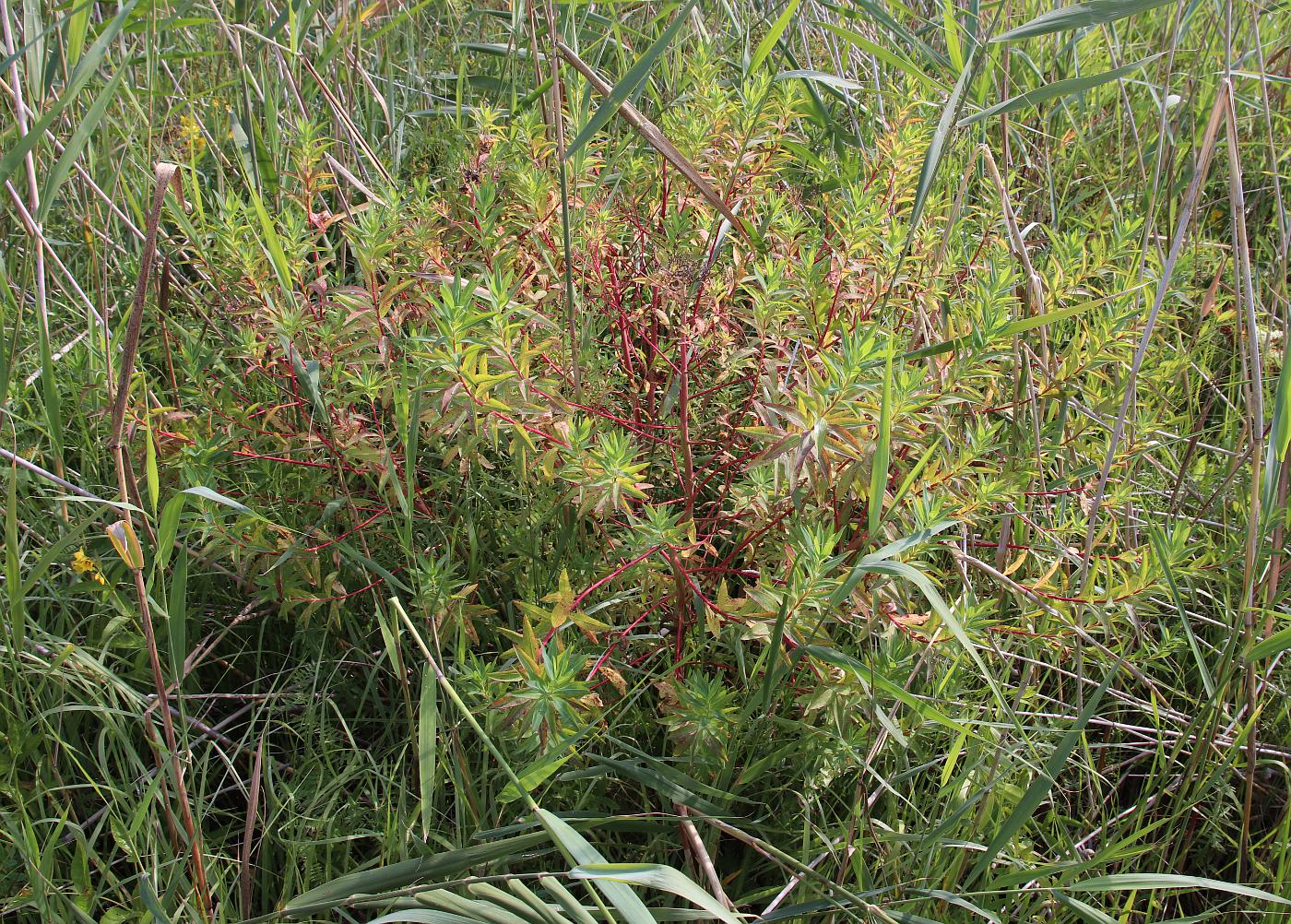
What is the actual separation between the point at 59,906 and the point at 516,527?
0.79 meters

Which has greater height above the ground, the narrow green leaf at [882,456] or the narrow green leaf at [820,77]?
the narrow green leaf at [820,77]

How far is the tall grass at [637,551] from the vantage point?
1.24 metres

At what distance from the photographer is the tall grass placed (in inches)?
48.7

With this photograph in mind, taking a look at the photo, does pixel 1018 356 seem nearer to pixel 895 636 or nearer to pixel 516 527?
pixel 895 636

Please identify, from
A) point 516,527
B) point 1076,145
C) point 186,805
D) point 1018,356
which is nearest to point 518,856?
point 186,805

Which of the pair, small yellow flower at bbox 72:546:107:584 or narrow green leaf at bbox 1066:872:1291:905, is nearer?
narrow green leaf at bbox 1066:872:1291:905

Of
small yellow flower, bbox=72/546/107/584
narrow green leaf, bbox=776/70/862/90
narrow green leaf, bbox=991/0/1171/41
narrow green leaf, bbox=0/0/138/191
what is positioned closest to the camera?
narrow green leaf, bbox=0/0/138/191

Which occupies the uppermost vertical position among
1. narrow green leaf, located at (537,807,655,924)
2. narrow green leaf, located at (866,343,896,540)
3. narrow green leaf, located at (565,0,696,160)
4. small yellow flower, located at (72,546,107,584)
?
narrow green leaf, located at (565,0,696,160)

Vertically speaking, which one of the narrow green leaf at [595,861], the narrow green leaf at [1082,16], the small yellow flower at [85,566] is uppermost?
the narrow green leaf at [1082,16]

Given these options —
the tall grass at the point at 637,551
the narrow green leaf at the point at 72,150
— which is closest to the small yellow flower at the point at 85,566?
the tall grass at the point at 637,551

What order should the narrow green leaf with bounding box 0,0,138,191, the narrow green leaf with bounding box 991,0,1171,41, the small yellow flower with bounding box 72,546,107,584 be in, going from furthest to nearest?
the small yellow flower with bounding box 72,546,107,584
the narrow green leaf with bounding box 991,0,1171,41
the narrow green leaf with bounding box 0,0,138,191

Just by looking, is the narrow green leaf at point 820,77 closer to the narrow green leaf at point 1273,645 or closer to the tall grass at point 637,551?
the tall grass at point 637,551

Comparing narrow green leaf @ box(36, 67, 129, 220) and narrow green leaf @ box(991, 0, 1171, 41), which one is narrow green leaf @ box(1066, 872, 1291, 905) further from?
narrow green leaf @ box(36, 67, 129, 220)

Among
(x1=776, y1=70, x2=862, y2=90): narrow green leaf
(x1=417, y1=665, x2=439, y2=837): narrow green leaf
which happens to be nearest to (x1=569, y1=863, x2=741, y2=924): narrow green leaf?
(x1=417, y1=665, x2=439, y2=837): narrow green leaf
